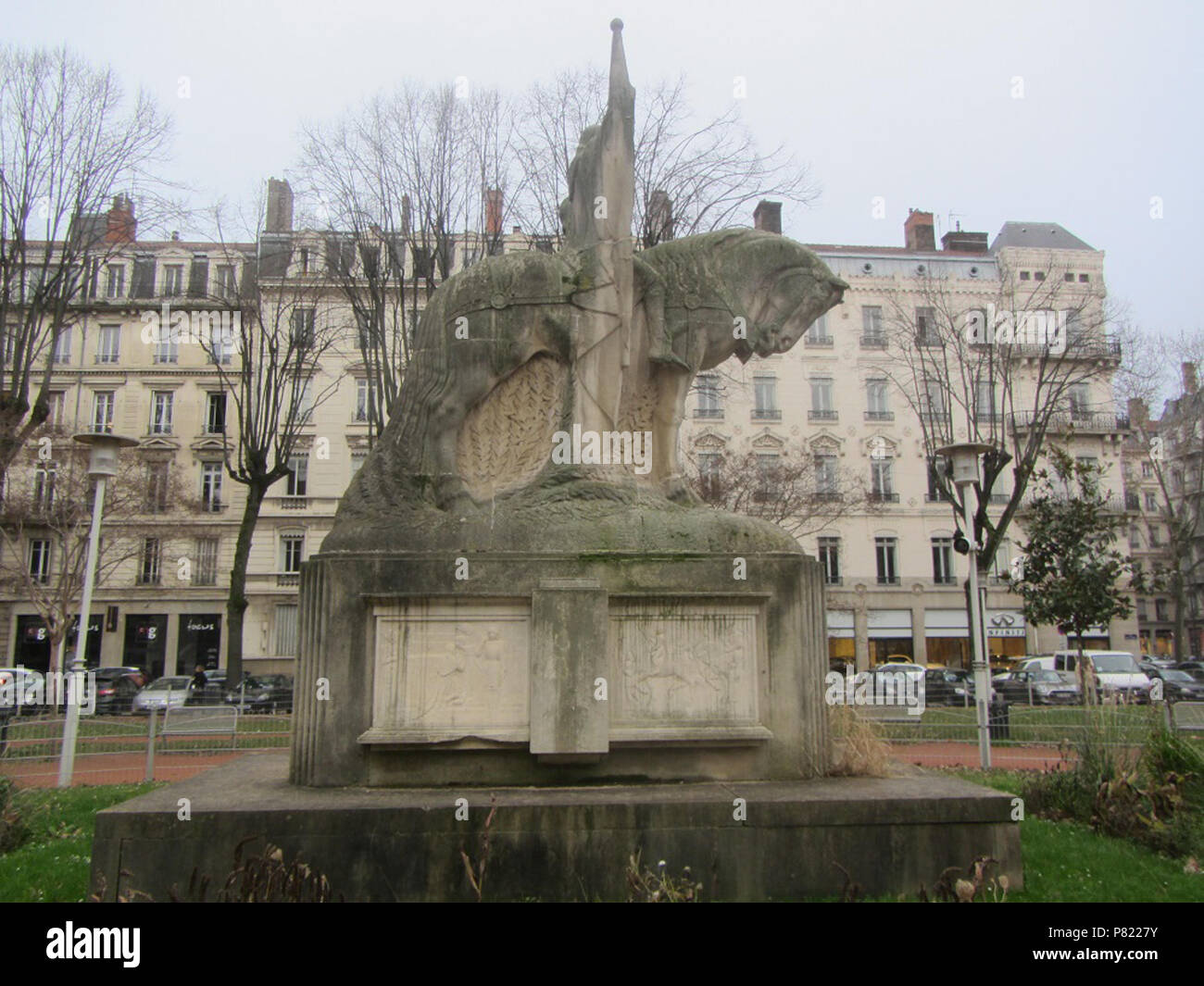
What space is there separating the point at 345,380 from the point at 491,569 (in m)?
43.1

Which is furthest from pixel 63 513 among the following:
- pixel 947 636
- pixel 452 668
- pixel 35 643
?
pixel 947 636

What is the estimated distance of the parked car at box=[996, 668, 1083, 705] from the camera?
966 inches

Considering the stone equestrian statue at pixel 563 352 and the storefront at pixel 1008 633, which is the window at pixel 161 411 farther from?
the stone equestrian statue at pixel 563 352

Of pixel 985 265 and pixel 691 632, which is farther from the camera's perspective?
pixel 985 265

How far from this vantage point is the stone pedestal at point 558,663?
6613 millimetres

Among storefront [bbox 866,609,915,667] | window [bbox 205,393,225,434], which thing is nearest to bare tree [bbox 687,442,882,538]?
storefront [bbox 866,609,915,667]

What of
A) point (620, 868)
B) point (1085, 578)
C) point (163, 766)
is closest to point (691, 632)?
point (620, 868)

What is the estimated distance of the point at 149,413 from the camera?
49.4m

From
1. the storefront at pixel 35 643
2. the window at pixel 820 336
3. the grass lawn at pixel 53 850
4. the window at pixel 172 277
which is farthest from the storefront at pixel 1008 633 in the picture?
the grass lawn at pixel 53 850

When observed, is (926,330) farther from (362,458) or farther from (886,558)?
(362,458)

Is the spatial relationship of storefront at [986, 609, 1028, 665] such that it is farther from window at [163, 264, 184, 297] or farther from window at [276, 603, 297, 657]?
window at [163, 264, 184, 297]

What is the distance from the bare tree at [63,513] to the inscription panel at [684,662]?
26547mm
